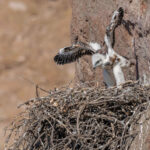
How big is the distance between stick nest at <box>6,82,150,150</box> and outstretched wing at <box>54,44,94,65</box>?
67cm

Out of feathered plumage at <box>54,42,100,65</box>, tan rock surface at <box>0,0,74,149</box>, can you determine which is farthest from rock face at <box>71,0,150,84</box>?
tan rock surface at <box>0,0,74,149</box>

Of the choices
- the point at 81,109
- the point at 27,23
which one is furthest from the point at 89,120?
the point at 27,23

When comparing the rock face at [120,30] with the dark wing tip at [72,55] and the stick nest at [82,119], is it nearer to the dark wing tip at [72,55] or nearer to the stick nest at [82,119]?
the dark wing tip at [72,55]

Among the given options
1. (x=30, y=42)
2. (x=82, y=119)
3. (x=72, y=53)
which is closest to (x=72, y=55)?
(x=72, y=53)

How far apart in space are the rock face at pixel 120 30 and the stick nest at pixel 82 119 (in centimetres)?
38

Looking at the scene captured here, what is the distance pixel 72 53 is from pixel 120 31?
486 millimetres

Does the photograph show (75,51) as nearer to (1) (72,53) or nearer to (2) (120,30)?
(1) (72,53)

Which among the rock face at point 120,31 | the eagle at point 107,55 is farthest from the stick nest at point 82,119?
the eagle at point 107,55

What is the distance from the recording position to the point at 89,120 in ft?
22.8

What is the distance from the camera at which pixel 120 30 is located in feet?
25.0

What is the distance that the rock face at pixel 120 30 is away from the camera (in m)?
7.32

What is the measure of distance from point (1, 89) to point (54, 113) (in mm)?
9191

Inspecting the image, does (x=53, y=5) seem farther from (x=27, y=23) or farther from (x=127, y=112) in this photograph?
(x=127, y=112)

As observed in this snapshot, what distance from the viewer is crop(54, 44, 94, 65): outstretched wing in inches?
305
